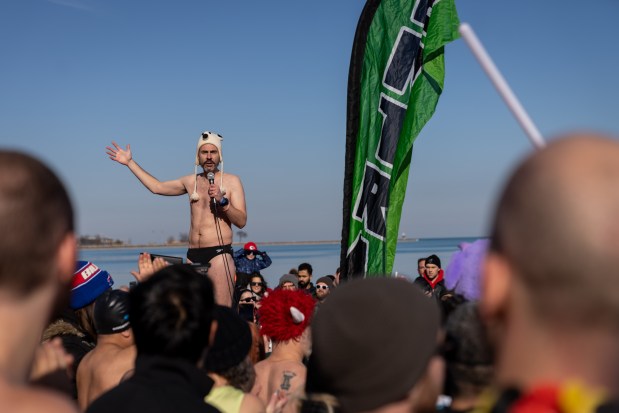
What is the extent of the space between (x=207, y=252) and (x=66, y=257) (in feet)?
18.9

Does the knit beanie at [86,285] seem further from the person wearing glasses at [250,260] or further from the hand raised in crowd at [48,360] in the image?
the person wearing glasses at [250,260]

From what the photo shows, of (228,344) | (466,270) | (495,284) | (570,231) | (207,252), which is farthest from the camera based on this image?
(207,252)

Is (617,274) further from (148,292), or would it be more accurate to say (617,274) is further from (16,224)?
(148,292)

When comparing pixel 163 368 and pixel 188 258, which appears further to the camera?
pixel 188 258

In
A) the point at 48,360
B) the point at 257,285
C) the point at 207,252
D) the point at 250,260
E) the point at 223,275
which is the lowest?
the point at 257,285

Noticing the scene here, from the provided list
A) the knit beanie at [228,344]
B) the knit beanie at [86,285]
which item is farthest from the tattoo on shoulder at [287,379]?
the knit beanie at [86,285]

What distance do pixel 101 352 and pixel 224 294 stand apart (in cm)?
315

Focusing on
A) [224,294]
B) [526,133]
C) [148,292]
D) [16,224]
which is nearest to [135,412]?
[148,292]

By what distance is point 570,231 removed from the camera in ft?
3.62

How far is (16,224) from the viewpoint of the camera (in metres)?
1.56

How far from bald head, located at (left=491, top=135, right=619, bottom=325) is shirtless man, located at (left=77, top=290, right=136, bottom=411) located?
10.4ft

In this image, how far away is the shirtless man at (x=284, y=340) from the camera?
14.4ft

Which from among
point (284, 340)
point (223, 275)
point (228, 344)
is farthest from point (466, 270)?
point (223, 275)

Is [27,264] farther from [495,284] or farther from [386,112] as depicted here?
[386,112]
